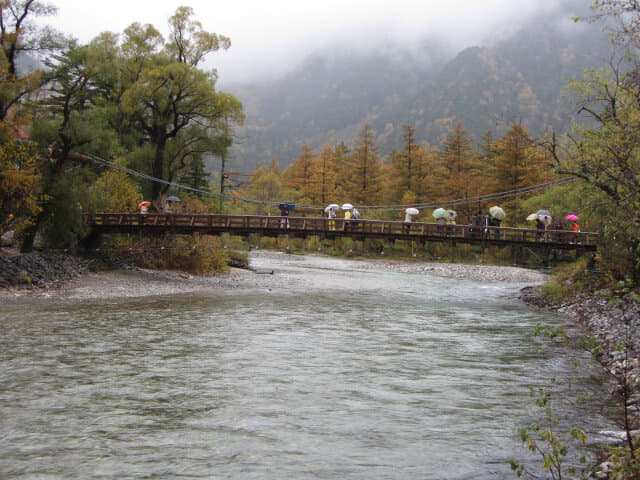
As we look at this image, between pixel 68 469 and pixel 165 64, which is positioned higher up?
pixel 165 64

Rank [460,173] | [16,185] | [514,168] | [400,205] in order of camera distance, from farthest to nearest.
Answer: [400,205], [460,173], [514,168], [16,185]

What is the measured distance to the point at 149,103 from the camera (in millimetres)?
34094

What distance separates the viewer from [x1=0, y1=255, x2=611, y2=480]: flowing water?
6695mm

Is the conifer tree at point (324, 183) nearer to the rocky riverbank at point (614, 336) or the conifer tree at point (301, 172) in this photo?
the conifer tree at point (301, 172)

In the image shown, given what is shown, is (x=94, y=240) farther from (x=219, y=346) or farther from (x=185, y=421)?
(x=185, y=421)

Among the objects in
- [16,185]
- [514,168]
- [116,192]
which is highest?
[514,168]

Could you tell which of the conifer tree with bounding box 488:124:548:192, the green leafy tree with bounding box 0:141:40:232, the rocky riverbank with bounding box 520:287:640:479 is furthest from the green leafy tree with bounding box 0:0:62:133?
the conifer tree with bounding box 488:124:548:192

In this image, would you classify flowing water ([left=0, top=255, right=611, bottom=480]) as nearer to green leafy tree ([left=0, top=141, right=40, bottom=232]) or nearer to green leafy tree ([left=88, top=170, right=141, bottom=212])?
green leafy tree ([left=0, top=141, right=40, bottom=232])

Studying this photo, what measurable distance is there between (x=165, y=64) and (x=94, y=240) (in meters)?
12.2

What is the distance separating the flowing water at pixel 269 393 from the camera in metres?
6.70

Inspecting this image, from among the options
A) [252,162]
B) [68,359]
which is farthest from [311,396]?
[252,162]

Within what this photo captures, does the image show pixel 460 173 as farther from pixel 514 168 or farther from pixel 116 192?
pixel 116 192

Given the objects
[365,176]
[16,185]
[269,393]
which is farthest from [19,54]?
[365,176]

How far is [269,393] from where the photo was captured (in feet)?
30.8
